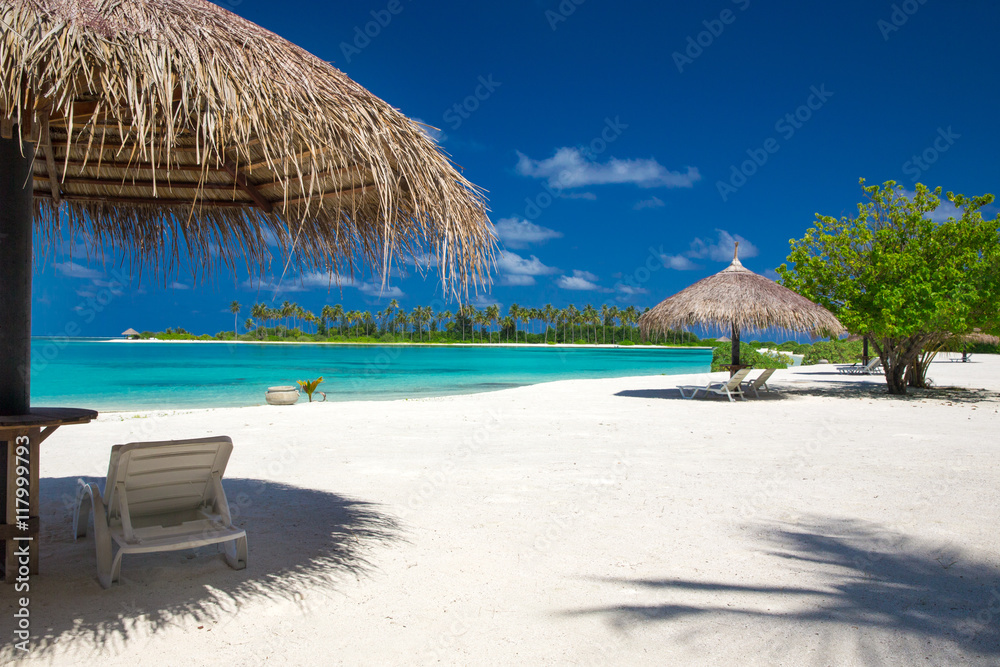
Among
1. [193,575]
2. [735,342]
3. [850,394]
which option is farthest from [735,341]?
[193,575]

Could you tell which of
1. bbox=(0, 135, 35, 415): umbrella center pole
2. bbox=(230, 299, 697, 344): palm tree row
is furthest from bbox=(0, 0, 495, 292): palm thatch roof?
bbox=(230, 299, 697, 344): palm tree row

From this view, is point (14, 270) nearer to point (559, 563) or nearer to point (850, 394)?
point (559, 563)

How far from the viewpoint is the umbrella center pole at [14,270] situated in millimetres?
2863

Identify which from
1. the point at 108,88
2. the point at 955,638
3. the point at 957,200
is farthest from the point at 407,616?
the point at 957,200

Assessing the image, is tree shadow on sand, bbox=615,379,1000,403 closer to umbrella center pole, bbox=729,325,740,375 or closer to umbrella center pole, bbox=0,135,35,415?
umbrella center pole, bbox=729,325,740,375

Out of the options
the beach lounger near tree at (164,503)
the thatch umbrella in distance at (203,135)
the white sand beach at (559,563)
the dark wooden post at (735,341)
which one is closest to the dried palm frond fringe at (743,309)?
the dark wooden post at (735,341)

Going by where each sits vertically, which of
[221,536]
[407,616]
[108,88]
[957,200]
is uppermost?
[957,200]

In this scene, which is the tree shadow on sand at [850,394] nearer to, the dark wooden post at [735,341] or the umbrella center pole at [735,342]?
the umbrella center pole at [735,342]

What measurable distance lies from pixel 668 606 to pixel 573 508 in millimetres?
1584

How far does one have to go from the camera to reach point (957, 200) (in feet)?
39.8

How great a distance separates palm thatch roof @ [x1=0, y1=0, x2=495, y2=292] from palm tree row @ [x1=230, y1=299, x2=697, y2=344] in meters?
95.4

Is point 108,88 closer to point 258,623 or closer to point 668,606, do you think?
point 258,623

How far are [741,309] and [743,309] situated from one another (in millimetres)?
38

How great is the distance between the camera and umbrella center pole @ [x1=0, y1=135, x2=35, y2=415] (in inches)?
113
